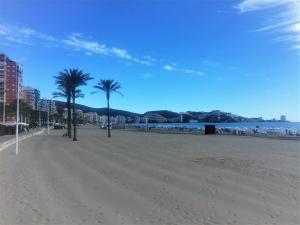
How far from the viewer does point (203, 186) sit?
11.3m

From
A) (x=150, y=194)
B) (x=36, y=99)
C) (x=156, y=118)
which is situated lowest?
(x=150, y=194)

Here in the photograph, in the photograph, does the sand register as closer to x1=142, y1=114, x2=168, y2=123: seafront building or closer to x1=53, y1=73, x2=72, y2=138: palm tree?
x1=53, y1=73, x2=72, y2=138: palm tree

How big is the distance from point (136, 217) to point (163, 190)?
291cm

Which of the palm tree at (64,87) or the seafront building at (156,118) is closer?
the palm tree at (64,87)

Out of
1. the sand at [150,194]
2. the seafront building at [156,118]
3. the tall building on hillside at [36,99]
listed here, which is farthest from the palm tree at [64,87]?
the seafront building at [156,118]

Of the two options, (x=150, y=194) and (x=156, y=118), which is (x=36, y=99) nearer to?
(x=156, y=118)

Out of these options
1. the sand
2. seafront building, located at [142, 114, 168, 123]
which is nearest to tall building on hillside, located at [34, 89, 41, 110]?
seafront building, located at [142, 114, 168, 123]

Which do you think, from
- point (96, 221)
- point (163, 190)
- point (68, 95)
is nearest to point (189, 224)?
point (96, 221)

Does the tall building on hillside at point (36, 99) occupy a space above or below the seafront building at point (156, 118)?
above

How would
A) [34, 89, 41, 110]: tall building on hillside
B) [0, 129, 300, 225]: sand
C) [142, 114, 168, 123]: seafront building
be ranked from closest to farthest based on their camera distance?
1. [0, 129, 300, 225]: sand
2. [34, 89, 41, 110]: tall building on hillside
3. [142, 114, 168, 123]: seafront building

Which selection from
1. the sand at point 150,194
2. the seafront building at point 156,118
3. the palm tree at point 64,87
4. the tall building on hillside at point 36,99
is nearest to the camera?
the sand at point 150,194

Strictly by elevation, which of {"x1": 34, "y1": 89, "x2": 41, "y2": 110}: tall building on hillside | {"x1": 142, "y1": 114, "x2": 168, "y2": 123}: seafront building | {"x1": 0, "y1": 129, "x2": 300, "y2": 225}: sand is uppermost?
{"x1": 34, "y1": 89, "x2": 41, "y2": 110}: tall building on hillside

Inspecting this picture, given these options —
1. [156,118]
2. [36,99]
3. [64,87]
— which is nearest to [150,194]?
[64,87]

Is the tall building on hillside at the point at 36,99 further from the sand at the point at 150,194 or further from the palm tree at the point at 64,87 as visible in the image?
the sand at the point at 150,194
